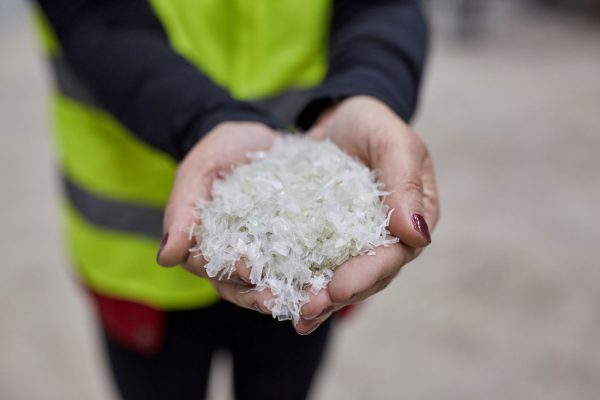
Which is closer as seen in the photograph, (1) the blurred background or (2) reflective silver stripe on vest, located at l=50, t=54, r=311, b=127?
(2) reflective silver stripe on vest, located at l=50, t=54, r=311, b=127

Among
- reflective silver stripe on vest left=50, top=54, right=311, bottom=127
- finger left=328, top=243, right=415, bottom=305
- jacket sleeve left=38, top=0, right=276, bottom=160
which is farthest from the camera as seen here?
reflective silver stripe on vest left=50, top=54, right=311, bottom=127

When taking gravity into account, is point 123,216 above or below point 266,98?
below

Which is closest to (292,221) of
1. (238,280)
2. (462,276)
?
(238,280)

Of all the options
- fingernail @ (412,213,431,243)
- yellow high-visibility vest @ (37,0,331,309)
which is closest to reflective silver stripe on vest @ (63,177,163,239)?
yellow high-visibility vest @ (37,0,331,309)

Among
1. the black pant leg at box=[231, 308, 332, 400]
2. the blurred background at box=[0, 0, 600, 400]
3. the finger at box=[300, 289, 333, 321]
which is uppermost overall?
the finger at box=[300, 289, 333, 321]

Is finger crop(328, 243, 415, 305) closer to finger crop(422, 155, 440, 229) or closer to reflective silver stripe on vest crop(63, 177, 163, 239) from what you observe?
finger crop(422, 155, 440, 229)

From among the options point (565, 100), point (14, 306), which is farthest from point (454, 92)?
point (14, 306)

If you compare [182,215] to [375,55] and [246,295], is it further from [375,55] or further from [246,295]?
[375,55]

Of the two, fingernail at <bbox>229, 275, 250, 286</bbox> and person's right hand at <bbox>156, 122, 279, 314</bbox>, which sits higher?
person's right hand at <bbox>156, 122, 279, 314</bbox>
